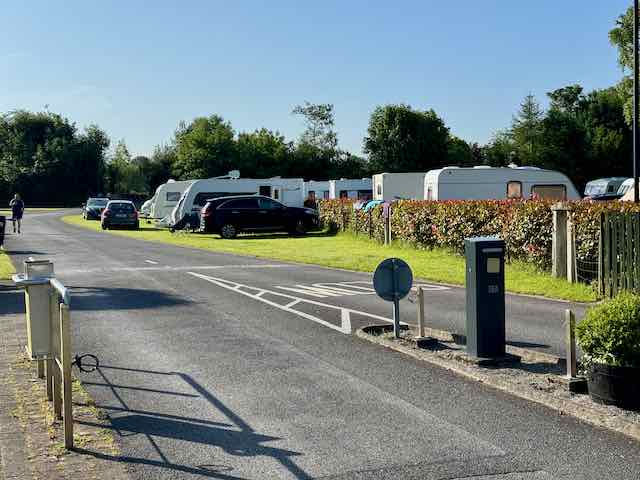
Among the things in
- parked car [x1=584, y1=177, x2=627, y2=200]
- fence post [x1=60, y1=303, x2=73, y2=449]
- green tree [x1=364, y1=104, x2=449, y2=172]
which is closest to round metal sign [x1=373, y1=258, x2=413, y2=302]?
fence post [x1=60, y1=303, x2=73, y2=449]

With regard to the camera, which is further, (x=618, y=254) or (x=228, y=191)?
(x=228, y=191)

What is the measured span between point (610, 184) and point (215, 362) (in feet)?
154

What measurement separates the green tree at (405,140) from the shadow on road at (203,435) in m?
74.9

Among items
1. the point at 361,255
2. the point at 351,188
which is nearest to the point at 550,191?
the point at 361,255

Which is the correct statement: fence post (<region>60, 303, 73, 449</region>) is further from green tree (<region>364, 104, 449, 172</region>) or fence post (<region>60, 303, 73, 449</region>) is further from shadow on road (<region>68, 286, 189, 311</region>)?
green tree (<region>364, 104, 449, 172</region>)

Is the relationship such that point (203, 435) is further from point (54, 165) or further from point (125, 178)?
point (125, 178)

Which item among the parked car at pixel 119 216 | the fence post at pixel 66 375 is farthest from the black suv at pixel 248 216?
the fence post at pixel 66 375

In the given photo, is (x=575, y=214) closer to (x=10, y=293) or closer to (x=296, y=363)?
(x=296, y=363)

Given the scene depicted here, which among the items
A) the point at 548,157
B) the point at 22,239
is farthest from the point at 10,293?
the point at 548,157

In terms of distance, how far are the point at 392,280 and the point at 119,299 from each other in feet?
20.0

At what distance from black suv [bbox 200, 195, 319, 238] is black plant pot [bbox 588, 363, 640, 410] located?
30.0 m

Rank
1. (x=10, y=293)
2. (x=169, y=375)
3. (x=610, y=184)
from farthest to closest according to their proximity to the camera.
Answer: (x=610, y=184) < (x=10, y=293) < (x=169, y=375)

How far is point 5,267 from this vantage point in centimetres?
2083

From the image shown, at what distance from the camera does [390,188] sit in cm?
3838
